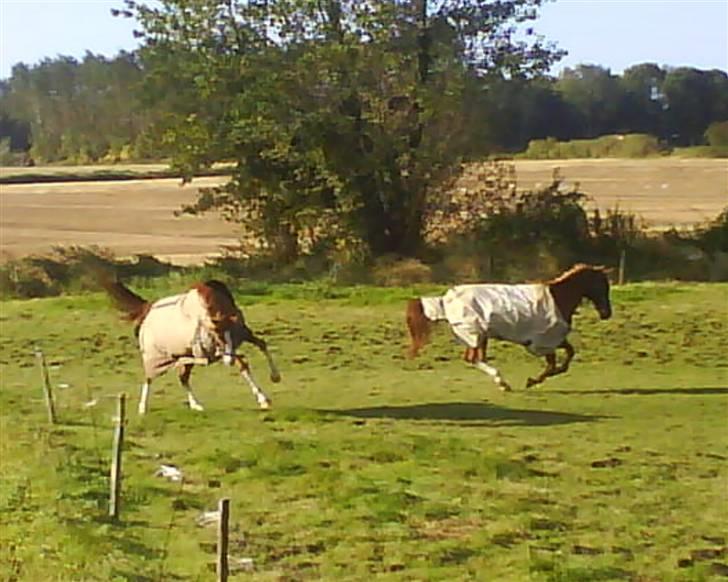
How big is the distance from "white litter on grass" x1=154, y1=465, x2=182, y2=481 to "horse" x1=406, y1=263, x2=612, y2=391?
5732 mm

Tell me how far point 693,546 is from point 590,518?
0.93m

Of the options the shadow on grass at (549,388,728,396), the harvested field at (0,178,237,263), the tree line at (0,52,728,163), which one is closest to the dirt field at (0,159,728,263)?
the harvested field at (0,178,237,263)

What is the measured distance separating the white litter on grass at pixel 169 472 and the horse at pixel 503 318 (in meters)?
5.73

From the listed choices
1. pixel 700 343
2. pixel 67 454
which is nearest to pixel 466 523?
pixel 67 454

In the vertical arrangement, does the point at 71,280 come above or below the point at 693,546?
below

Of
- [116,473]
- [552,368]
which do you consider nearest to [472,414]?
[552,368]

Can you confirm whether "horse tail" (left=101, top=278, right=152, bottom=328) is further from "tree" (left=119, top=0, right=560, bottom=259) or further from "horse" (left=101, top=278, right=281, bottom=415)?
"tree" (left=119, top=0, right=560, bottom=259)

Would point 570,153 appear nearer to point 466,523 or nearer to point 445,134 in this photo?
point 445,134

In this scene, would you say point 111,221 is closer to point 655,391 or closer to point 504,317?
point 504,317

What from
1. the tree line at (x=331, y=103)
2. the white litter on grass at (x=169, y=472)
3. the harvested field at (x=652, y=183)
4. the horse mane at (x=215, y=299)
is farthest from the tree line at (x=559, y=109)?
the white litter on grass at (x=169, y=472)

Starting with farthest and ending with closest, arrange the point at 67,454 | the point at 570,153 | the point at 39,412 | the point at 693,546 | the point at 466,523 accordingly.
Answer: the point at 570,153 → the point at 39,412 → the point at 67,454 → the point at 466,523 → the point at 693,546

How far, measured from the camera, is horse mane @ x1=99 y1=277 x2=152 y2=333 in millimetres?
16422

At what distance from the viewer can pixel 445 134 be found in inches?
1281

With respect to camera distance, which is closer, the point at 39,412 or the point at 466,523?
the point at 466,523
